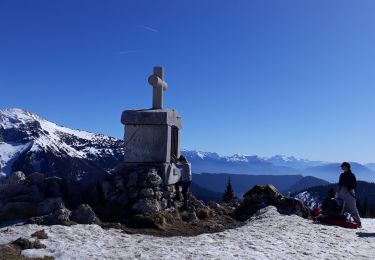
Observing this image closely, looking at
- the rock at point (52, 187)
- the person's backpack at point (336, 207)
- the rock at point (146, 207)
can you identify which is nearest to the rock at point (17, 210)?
the rock at point (52, 187)

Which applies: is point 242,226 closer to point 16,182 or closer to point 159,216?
point 159,216

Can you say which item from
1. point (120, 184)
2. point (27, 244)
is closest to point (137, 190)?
point (120, 184)

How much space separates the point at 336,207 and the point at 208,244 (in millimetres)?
8777

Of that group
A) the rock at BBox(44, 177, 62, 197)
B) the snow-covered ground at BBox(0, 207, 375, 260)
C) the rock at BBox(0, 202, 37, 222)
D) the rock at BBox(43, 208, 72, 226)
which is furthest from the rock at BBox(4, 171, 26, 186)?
the snow-covered ground at BBox(0, 207, 375, 260)

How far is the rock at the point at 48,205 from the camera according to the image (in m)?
17.8

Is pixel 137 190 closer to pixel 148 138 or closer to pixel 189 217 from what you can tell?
pixel 189 217

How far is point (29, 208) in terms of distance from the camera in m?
18.2

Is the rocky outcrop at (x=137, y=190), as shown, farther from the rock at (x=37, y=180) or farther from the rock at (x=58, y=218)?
the rock at (x=58, y=218)

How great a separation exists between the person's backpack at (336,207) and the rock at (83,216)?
431 inches

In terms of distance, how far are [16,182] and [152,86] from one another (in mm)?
8138

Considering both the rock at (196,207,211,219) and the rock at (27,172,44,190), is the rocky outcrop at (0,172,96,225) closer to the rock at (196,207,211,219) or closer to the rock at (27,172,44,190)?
the rock at (27,172,44,190)

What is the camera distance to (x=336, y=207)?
21266 millimetres

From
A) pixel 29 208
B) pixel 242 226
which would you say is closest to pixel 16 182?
pixel 29 208

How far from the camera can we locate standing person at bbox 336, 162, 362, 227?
2122cm
